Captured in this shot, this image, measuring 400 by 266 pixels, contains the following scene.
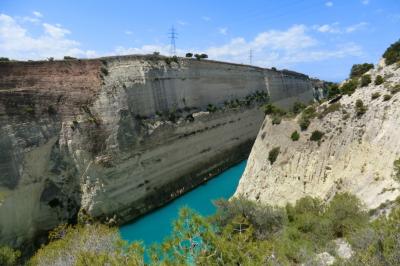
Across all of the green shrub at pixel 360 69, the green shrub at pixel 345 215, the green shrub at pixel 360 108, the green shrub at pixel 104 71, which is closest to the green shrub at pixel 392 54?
the green shrub at pixel 360 69

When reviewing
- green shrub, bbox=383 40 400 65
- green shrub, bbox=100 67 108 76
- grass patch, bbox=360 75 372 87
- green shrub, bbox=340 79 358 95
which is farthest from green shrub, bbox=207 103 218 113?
grass patch, bbox=360 75 372 87

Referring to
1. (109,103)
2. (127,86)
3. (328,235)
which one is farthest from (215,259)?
(127,86)

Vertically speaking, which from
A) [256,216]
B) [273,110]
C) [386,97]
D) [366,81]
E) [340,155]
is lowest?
[256,216]

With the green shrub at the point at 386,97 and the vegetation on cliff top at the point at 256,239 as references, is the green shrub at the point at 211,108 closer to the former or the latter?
the vegetation on cliff top at the point at 256,239

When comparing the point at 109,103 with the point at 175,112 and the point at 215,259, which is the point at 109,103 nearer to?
the point at 175,112

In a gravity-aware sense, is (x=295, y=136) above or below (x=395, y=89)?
below

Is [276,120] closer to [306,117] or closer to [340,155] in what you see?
[306,117]

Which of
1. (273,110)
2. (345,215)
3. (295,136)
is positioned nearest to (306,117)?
(295,136)
